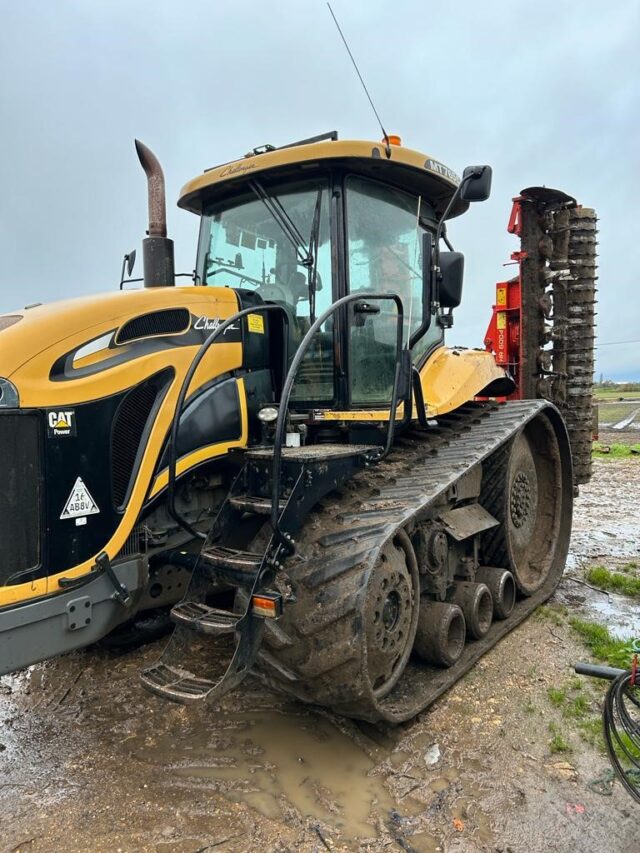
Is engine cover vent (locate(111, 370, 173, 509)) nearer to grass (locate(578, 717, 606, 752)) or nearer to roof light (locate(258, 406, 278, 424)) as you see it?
roof light (locate(258, 406, 278, 424))

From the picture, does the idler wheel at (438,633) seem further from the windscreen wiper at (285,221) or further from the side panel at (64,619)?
the windscreen wiper at (285,221)

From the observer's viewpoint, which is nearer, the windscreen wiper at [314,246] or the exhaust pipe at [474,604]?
the windscreen wiper at [314,246]

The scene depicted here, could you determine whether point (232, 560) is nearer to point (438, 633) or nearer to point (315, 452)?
point (315, 452)

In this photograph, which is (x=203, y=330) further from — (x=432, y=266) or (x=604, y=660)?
(x=604, y=660)

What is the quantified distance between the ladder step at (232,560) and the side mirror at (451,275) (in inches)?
79.3

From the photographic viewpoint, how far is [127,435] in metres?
3.05

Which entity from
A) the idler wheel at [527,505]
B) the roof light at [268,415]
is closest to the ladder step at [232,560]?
the roof light at [268,415]

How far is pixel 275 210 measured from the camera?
391cm

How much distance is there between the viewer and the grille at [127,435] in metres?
2.99

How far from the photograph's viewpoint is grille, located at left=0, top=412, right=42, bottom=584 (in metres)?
2.62

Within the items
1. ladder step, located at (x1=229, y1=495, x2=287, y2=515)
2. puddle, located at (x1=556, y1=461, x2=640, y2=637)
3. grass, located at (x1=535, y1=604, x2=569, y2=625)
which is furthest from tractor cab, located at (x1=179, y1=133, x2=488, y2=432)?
puddle, located at (x1=556, y1=461, x2=640, y2=637)

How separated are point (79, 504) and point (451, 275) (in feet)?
8.29

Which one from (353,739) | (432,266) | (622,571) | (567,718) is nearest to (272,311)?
(432,266)

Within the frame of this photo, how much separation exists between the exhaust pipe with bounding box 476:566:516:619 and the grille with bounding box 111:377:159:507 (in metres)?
2.61
